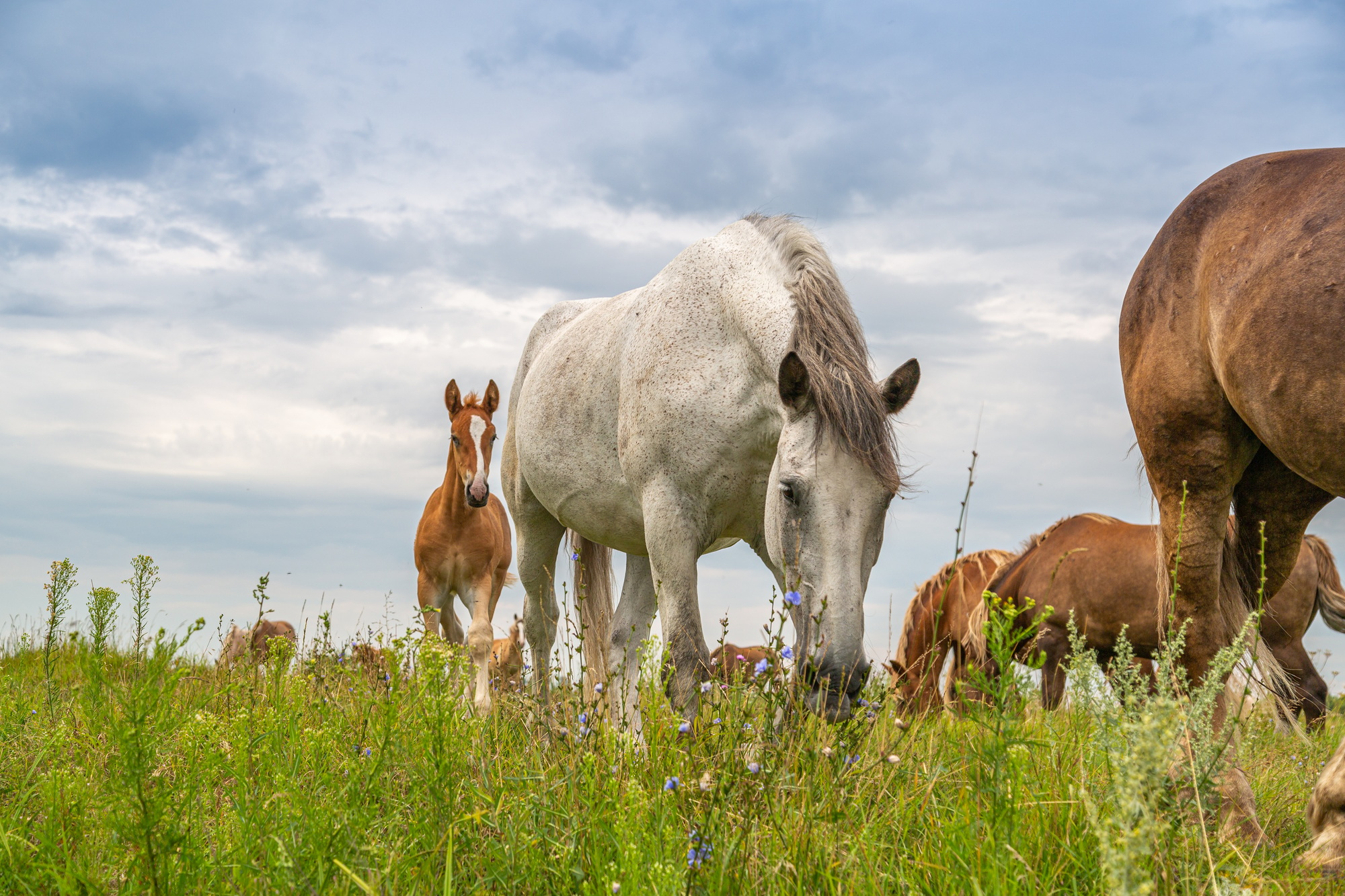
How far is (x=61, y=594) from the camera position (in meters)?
4.04

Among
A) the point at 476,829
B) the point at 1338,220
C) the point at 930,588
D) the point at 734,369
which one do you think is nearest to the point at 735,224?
the point at 734,369

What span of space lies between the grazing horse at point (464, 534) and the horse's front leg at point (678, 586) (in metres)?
4.95

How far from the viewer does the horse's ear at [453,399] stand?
9.25 meters

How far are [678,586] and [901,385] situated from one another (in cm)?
129

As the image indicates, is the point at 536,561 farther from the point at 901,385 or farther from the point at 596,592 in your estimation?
the point at 901,385

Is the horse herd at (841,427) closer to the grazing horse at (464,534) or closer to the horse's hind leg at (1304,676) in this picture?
the grazing horse at (464,534)

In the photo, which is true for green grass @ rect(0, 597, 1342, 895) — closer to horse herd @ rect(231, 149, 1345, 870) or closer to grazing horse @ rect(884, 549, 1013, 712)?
horse herd @ rect(231, 149, 1345, 870)

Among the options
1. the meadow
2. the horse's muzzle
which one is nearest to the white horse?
the horse's muzzle

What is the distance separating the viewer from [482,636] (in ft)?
25.8

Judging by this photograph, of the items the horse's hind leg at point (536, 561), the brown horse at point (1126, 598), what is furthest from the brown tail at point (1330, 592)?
the horse's hind leg at point (536, 561)

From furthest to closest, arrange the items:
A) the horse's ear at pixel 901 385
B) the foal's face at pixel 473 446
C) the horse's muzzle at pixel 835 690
Result: the foal's face at pixel 473 446 → the horse's ear at pixel 901 385 → the horse's muzzle at pixel 835 690

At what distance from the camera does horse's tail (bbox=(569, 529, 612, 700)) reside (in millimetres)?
5812

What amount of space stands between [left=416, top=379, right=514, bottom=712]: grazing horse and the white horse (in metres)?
3.04

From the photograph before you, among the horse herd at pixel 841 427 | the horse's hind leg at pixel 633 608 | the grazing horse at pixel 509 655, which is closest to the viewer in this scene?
the horse herd at pixel 841 427
